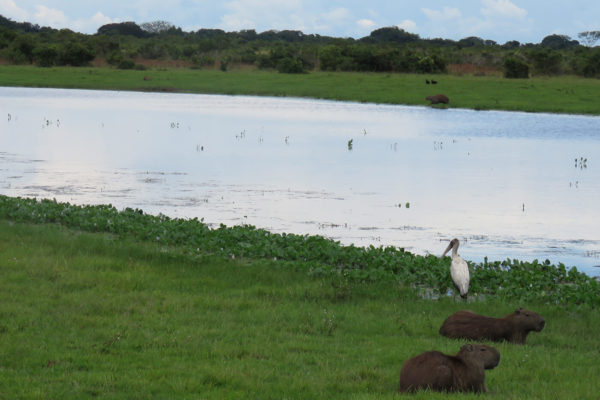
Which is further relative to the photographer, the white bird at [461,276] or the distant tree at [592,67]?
the distant tree at [592,67]

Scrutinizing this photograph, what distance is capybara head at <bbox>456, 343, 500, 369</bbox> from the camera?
8.06 m

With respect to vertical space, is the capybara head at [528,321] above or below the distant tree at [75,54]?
below

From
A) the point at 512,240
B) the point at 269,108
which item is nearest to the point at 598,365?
the point at 512,240

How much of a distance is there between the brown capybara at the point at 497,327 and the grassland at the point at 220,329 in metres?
0.22

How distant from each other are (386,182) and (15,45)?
67.7 meters

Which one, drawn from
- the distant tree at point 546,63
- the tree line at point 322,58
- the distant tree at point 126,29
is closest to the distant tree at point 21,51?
the tree line at point 322,58

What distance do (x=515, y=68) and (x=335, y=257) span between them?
63.5 m

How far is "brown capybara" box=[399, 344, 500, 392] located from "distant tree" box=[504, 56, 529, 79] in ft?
227

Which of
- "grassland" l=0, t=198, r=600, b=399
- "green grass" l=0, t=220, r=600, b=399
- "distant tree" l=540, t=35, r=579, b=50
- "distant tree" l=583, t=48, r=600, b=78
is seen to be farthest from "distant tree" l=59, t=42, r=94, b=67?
"distant tree" l=540, t=35, r=579, b=50

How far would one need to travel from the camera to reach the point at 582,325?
1152cm

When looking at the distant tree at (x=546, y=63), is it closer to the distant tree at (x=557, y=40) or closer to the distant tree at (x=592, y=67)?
the distant tree at (x=592, y=67)

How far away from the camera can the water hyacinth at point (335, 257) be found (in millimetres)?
13125

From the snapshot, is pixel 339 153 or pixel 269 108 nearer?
pixel 339 153

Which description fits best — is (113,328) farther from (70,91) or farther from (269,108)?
(70,91)
